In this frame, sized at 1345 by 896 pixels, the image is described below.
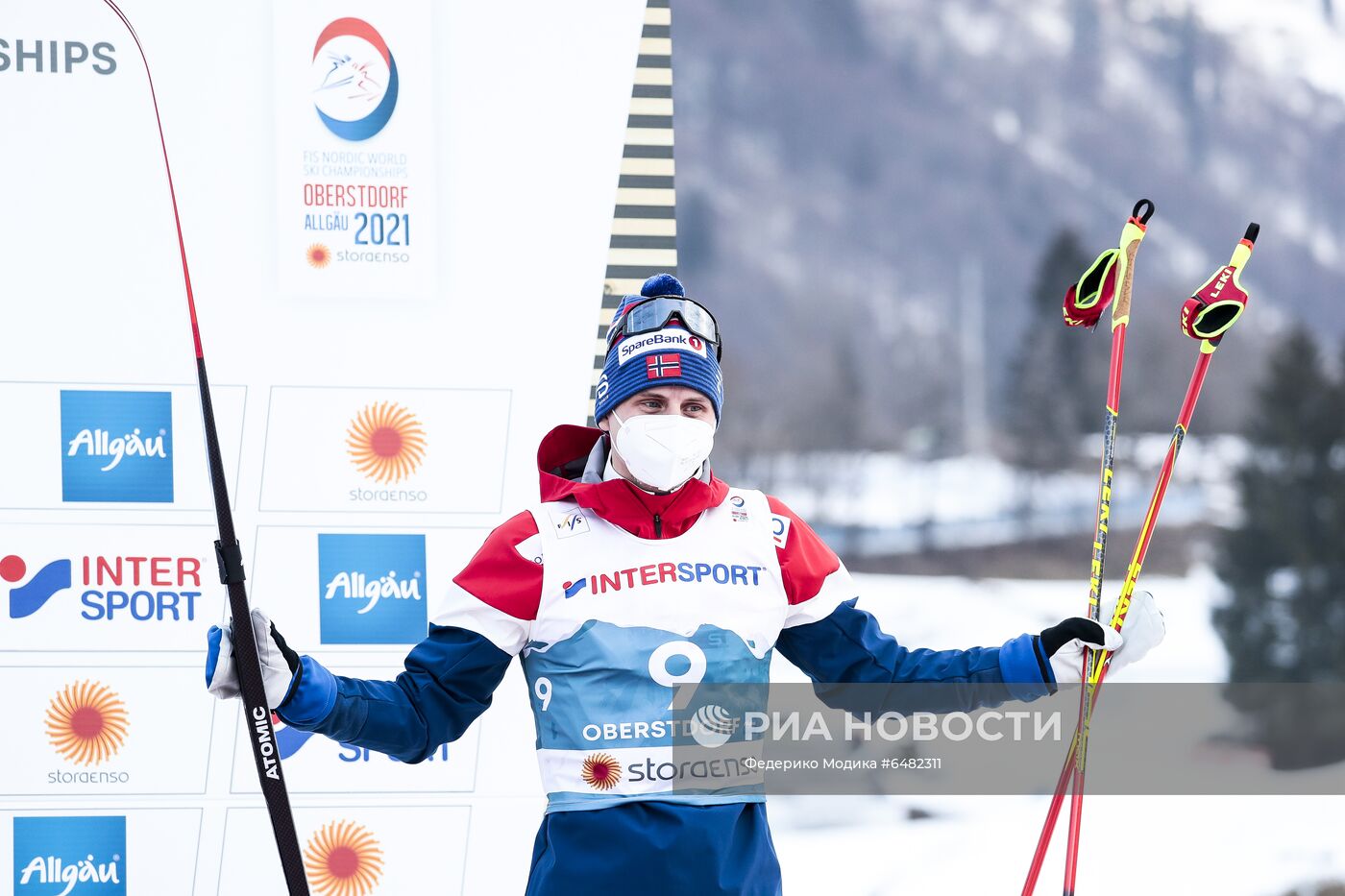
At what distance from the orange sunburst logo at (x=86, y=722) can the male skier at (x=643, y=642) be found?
1170 mm

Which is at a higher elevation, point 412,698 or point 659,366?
point 659,366

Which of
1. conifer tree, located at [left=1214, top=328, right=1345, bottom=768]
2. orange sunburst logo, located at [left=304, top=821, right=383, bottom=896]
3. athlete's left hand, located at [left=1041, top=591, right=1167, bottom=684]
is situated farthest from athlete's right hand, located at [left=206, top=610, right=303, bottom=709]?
conifer tree, located at [left=1214, top=328, right=1345, bottom=768]

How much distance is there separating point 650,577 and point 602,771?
10.9 inches

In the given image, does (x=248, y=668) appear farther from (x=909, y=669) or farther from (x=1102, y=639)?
(x=1102, y=639)

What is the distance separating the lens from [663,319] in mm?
2023

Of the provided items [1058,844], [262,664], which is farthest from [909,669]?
[1058,844]

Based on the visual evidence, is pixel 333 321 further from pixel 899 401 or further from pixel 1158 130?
pixel 1158 130

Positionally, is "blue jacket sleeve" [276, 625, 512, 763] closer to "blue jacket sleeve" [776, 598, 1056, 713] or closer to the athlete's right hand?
the athlete's right hand

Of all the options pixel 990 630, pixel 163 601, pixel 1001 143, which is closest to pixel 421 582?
pixel 163 601

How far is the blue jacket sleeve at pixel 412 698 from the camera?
1.78m

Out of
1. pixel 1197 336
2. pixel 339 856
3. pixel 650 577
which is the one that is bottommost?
pixel 339 856

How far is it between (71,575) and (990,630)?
11.1 metres

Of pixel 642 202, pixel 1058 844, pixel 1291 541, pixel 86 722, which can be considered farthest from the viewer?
pixel 1291 541

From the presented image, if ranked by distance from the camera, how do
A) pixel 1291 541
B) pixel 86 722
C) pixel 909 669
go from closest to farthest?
pixel 909 669, pixel 86 722, pixel 1291 541
